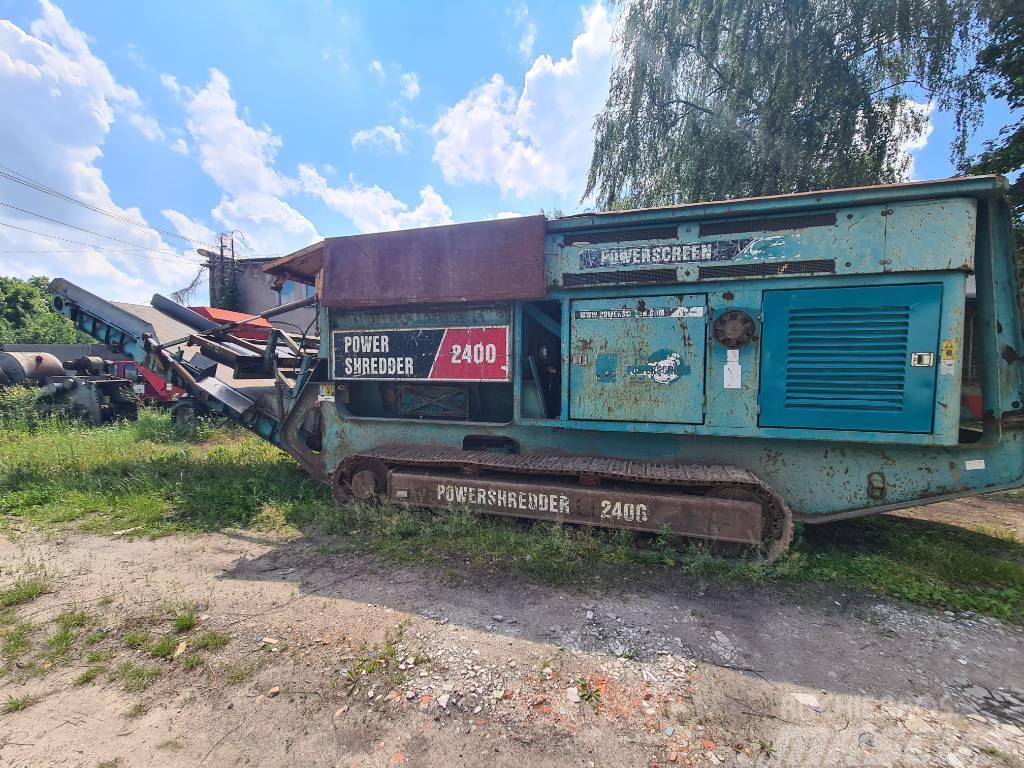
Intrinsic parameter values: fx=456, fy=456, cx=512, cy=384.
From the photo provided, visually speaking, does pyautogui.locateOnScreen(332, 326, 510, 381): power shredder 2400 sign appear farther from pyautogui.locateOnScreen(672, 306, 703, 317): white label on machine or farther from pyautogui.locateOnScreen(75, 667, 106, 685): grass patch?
pyautogui.locateOnScreen(75, 667, 106, 685): grass patch

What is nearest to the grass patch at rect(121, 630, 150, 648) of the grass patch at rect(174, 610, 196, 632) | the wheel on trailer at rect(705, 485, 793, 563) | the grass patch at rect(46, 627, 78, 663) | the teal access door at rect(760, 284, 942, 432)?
the grass patch at rect(174, 610, 196, 632)

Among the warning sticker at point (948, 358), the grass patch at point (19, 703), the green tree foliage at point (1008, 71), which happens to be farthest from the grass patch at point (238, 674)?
the green tree foliage at point (1008, 71)

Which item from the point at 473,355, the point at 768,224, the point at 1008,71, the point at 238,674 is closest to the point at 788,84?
the point at 1008,71

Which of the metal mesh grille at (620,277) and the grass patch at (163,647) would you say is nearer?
the grass patch at (163,647)

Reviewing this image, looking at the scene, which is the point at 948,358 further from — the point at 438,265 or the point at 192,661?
the point at 192,661

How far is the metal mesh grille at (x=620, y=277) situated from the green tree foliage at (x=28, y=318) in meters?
38.6

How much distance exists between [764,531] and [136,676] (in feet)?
14.0

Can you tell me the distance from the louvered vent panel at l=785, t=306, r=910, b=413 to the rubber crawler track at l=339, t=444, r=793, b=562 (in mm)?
815

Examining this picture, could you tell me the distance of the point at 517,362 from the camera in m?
4.47

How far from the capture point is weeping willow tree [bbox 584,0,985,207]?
8891 millimetres

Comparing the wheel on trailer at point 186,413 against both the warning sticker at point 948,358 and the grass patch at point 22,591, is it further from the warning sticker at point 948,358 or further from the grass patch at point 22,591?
the warning sticker at point 948,358

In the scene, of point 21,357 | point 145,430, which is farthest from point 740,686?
point 21,357

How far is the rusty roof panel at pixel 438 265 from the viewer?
431cm

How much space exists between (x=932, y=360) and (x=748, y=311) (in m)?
1.31
